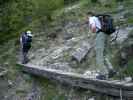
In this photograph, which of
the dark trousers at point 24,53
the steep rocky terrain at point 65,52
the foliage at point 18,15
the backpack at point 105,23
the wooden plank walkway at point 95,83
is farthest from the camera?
the foliage at point 18,15

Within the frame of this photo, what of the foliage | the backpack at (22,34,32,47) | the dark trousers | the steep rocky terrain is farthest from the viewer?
the foliage

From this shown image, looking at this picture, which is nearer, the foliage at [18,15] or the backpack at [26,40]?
the backpack at [26,40]

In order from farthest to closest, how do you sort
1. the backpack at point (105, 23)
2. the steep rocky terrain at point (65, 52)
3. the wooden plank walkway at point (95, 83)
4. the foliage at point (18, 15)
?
the foliage at point (18, 15)
the steep rocky terrain at point (65, 52)
the backpack at point (105, 23)
the wooden plank walkway at point (95, 83)

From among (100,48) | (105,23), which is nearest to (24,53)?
(100,48)

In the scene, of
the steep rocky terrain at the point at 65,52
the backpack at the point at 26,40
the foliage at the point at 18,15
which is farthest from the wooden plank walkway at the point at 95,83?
the foliage at the point at 18,15

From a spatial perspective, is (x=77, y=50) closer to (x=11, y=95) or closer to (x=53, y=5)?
(x=11, y=95)

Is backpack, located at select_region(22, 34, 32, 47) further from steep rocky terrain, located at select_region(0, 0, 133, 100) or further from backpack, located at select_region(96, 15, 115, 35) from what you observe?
backpack, located at select_region(96, 15, 115, 35)

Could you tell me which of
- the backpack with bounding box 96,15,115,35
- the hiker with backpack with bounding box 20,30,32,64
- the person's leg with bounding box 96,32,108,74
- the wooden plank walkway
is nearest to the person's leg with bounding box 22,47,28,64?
the hiker with backpack with bounding box 20,30,32,64

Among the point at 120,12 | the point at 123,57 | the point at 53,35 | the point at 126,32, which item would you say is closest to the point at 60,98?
the point at 123,57

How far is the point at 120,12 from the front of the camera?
1252 centimetres

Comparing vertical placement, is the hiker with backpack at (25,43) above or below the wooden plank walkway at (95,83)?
above

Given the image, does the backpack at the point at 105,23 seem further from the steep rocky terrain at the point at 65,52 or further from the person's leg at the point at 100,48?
the steep rocky terrain at the point at 65,52

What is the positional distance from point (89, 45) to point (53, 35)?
4.22m

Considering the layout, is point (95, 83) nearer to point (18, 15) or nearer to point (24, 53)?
point (24, 53)
